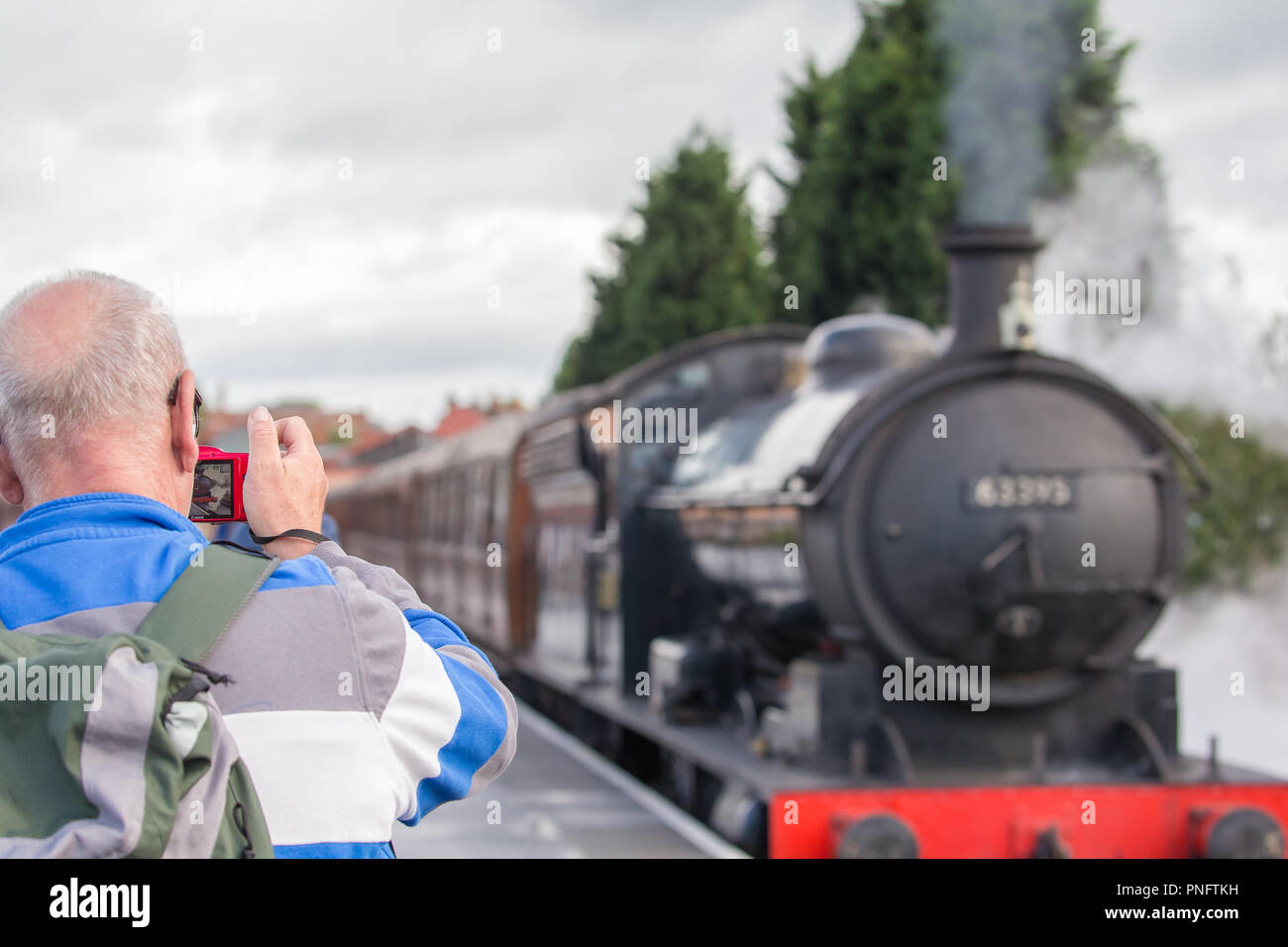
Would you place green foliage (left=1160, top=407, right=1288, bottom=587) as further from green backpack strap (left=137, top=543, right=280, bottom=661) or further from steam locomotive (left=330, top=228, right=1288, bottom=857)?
green backpack strap (left=137, top=543, right=280, bottom=661)

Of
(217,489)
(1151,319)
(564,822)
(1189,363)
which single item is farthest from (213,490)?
(1151,319)

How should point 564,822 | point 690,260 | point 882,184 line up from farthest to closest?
point 690,260, point 882,184, point 564,822

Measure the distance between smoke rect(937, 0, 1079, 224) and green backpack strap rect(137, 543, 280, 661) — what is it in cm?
587

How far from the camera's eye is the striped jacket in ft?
4.63

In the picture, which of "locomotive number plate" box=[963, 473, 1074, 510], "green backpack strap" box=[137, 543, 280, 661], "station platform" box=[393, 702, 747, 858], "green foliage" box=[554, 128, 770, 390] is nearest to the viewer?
"green backpack strap" box=[137, 543, 280, 661]

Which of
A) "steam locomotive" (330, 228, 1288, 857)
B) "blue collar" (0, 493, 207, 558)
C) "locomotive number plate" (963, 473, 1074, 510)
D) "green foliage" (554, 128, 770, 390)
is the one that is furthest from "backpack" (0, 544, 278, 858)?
"green foliage" (554, 128, 770, 390)

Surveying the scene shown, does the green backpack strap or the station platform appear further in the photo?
the station platform

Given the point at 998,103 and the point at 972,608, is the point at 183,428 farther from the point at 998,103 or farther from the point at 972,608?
the point at 998,103

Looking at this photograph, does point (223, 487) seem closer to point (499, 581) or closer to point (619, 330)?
point (499, 581)

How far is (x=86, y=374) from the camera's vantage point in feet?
5.01

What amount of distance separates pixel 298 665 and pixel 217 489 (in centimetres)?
33

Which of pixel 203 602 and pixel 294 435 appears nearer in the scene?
pixel 203 602

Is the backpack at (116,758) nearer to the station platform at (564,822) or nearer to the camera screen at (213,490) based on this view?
the camera screen at (213,490)
